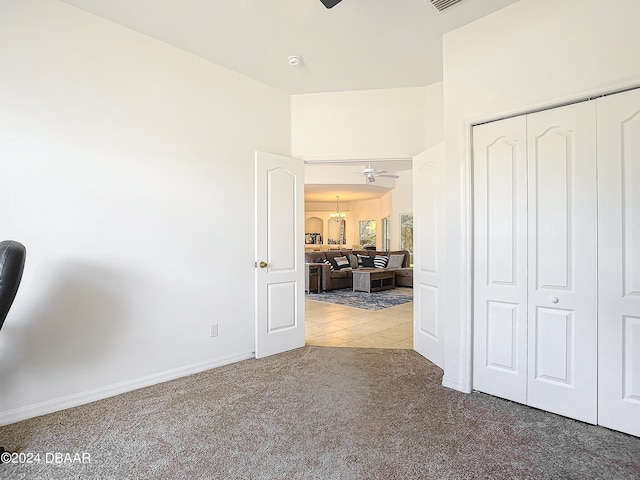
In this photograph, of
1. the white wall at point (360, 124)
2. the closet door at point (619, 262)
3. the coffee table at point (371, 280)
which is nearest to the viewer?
the closet door at point (619, 262)

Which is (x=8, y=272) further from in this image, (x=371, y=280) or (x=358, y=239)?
(x=358, y=239)

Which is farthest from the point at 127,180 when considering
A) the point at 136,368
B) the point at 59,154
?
the point at 136,368

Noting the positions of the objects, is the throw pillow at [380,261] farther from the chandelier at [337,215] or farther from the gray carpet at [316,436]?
the gray carpet at [316,436]

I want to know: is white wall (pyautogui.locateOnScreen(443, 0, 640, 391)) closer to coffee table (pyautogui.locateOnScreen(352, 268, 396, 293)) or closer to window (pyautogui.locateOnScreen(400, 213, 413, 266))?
coffee table (pyautogui.locateOnScreen(352, 268, 396, 293))

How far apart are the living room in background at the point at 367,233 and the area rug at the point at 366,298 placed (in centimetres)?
466

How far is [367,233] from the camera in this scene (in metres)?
13.6

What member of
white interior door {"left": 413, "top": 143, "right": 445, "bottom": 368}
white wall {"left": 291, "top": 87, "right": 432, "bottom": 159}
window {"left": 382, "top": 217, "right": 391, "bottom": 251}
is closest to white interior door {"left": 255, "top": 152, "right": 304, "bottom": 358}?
white wall {"left": 291, "top": 87, "right": 432, "bottom": 159}

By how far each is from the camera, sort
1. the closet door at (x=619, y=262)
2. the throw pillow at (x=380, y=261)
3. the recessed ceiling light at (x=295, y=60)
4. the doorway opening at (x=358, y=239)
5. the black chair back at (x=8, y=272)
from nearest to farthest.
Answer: the black chair back at (x=8, y=272)
the closet door at (x=619, y=262)
the recessed ceiling light at (x=295, y=60)
the doorway opening at (x=358, y=239)
the throw pillow at (x=380, y=261)

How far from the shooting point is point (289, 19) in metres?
2.71

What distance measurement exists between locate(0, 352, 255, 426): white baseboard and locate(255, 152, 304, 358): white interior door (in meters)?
0.59

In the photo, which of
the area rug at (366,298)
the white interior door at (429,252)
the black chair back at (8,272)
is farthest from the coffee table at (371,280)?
the black chair back at (8,272)

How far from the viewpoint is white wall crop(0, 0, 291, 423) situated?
2379 millimetres

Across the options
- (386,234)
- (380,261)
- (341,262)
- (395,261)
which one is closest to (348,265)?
(341,262)

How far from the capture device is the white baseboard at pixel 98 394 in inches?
91.9
